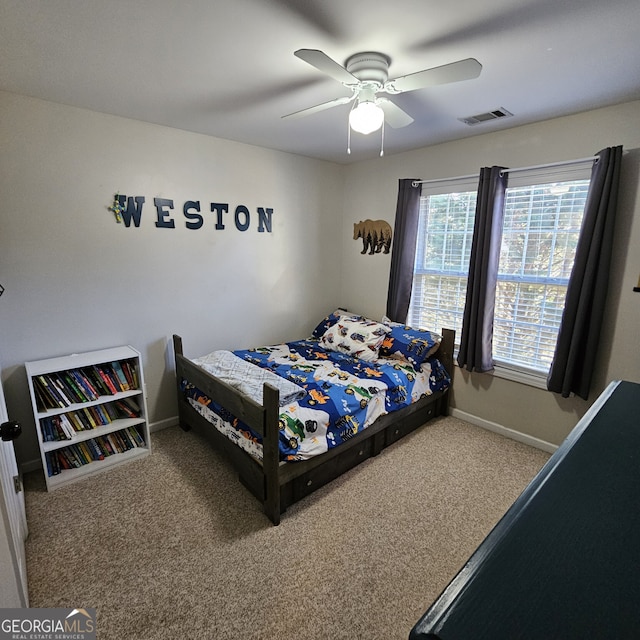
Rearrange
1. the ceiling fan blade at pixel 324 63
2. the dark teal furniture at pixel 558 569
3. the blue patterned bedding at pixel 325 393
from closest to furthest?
the dark teal furniture at pixel 558 569 < the ceiling fan blade at pixel 324 63 < the blue patterned bedding at pixel 325 393

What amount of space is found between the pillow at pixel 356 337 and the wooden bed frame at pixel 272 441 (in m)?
0.61

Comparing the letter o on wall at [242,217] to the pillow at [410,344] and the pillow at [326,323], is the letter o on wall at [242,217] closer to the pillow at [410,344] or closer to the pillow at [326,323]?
the pillow at [326,323]

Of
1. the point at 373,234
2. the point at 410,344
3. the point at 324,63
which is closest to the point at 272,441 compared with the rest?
the point at 410,344

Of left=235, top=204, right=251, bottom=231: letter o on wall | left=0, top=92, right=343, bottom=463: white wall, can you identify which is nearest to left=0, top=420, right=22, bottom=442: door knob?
left=0, top=92, right=343, bottom=463: white wall

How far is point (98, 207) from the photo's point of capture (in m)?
2.40

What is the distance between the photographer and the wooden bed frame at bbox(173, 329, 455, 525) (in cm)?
188

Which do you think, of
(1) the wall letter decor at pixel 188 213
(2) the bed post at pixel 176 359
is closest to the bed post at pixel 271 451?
(2) the bed post at pixel 176 359

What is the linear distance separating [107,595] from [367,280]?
3.14 m

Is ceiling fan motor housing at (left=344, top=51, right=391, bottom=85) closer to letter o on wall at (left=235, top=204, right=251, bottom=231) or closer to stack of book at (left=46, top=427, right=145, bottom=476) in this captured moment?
letter o on wall at (left=235, top=204, right=251, bottom=231)

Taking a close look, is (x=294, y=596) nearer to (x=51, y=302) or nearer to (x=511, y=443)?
(x=511, y=443)

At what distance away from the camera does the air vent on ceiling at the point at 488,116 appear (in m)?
2.28

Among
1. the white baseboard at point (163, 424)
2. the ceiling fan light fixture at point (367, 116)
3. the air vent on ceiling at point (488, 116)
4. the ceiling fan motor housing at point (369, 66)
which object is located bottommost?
the white baseboard at point (163, 424)

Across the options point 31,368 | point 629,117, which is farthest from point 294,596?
point 629,117

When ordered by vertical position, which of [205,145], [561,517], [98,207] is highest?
[205,145]
